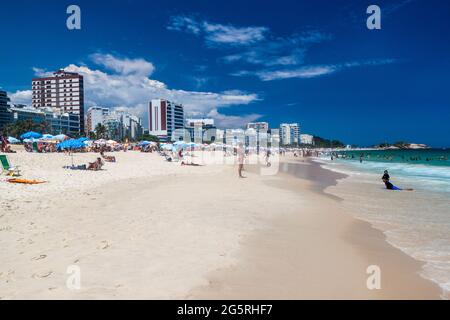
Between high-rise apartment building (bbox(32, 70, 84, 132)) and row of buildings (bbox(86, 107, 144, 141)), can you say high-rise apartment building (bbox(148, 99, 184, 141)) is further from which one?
high-rise apartment building (bbox(32, 70, 84, 132))

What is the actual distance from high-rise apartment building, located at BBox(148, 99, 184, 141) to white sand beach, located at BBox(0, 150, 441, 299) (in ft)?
537

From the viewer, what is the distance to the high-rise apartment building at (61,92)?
131125 mm

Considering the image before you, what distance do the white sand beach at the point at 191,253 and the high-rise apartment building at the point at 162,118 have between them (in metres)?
164

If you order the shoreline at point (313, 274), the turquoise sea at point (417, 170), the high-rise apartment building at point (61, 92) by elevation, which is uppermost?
the high-rise apartment building at point (61, 92)

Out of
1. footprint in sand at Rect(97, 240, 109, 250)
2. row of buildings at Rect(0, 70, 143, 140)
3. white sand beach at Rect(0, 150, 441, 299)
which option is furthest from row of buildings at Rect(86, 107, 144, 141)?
footprint in sand at Rect(97, 240, 109, 250)

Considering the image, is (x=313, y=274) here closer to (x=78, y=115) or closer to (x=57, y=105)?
(x=78, y=115)

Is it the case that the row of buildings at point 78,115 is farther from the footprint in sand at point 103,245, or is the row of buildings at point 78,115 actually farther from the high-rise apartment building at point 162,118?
the footprint in sand at point 103,245

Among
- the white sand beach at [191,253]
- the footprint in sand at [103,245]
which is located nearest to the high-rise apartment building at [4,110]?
the white sand beach at [191,253]

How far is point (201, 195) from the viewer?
11.5 m

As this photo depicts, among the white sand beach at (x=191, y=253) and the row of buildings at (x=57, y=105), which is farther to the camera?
the row of buildings at (x=57, y=105)

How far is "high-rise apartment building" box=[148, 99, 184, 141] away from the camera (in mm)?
169375

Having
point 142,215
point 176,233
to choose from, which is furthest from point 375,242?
point 142,215
